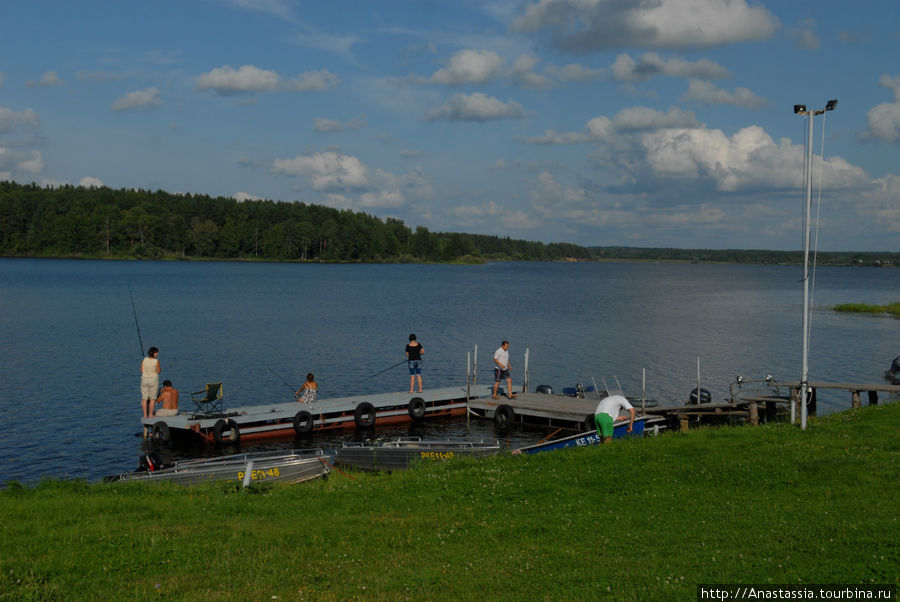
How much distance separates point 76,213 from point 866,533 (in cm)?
20234

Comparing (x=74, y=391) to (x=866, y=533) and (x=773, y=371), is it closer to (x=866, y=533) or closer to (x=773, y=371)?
(x=866, y=533)

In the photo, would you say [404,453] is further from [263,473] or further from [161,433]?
[161,433]

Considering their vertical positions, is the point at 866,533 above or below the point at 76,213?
below

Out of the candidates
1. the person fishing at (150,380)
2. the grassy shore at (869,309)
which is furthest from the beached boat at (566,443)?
the grassy shore at (869,309)

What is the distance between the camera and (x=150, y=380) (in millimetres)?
24453

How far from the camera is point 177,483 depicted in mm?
16922

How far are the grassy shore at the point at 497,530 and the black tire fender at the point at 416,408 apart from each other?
43.9 feet

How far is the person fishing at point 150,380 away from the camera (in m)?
24.1

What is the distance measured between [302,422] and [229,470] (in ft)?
30.5

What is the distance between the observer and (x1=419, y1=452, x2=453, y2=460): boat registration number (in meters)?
19.3

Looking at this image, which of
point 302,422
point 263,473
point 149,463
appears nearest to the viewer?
point 263,473

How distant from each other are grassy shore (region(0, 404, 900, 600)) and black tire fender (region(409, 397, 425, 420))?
13.4 meters

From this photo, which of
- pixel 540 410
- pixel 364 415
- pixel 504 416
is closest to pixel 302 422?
pixel 364 415

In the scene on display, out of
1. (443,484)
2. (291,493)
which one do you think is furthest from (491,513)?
(291,493)
